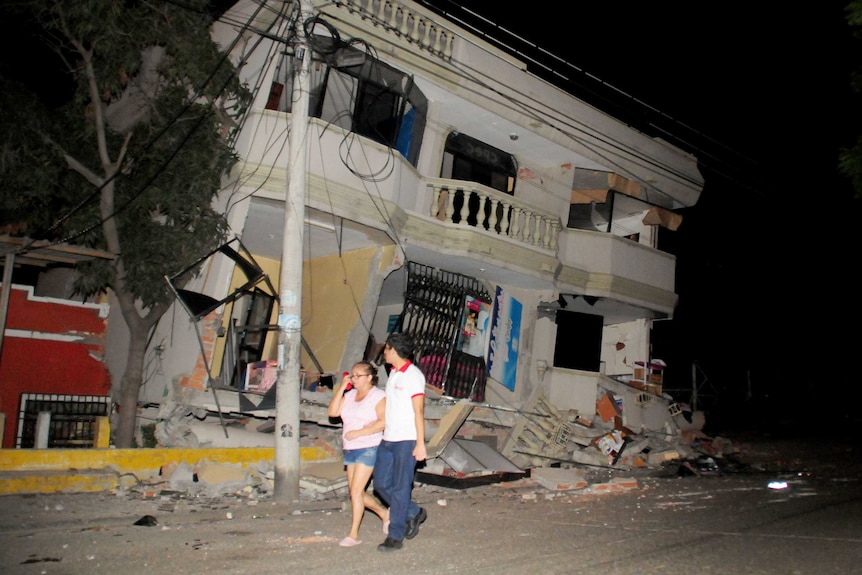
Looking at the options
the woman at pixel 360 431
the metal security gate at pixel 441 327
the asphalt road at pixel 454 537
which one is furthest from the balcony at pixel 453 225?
the woman at pixel 360 431

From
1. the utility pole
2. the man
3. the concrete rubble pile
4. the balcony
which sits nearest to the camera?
the man

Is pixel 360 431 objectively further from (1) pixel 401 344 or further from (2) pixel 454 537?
(2) pixel 454 537

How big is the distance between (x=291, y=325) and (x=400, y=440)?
2.70 metres

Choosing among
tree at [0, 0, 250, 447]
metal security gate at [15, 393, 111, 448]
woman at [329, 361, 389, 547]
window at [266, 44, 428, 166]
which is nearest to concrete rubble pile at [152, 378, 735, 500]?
tree at [0, 0, 250, 447]

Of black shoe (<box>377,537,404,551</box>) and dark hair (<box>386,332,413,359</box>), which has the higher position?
dark hair (<box>386,332,413,359</box>)

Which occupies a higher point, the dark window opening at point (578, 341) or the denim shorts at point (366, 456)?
the dark window opening at point (578, 341)

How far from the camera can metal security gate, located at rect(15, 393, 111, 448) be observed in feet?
39.3

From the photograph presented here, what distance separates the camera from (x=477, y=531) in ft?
20.3

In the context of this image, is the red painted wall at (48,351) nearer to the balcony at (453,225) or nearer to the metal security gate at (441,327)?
the balcony at (453,225)

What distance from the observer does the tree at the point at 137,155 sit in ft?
31.6

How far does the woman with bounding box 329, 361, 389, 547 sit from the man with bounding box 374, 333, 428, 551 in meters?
0.09

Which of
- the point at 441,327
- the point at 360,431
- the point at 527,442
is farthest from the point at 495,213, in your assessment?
the point at 360,431

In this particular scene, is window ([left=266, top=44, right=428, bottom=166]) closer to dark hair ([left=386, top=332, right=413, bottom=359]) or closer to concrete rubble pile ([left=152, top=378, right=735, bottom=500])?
concrete rubble pile ([left=152, top=378, right=735, bottom=500])

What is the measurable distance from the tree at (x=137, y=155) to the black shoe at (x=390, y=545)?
602 cm
